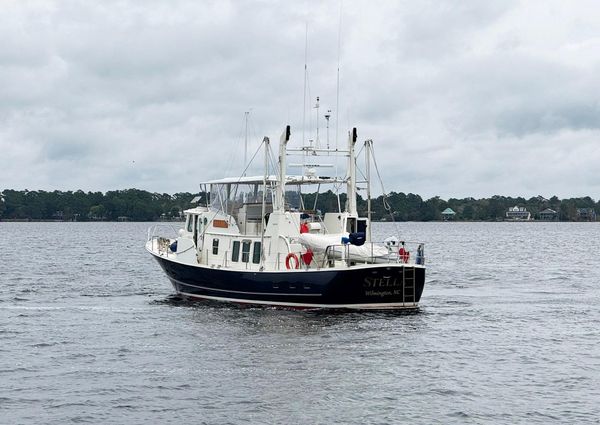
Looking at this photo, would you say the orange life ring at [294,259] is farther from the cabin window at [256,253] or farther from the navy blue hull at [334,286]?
the cabin window at [256,253]

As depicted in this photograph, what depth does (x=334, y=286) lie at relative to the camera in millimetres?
35875

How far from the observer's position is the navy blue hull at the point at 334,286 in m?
35.6

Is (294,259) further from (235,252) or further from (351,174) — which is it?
(351,174)

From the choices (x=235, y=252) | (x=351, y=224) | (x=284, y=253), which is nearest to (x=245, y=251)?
(x=235, y=252)

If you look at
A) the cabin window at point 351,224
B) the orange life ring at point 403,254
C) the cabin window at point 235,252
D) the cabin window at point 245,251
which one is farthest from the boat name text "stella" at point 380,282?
the cabin window at point 235,252

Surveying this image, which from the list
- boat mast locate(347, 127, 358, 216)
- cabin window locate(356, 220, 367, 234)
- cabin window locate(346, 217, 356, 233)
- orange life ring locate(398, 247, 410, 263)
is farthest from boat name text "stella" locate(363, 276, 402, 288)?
boat mast locate(347, 127, 358, 216)

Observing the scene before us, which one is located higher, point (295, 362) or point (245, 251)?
point (245, 251)

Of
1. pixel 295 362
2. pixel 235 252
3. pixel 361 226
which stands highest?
pixel 361 226

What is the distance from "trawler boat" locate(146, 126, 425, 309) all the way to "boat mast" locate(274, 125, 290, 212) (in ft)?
0.14

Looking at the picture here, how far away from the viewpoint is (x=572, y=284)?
54906 millimetres

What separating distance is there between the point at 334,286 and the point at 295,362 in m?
8.71

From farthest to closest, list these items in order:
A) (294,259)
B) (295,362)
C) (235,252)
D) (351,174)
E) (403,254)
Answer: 1. (351,174)
2. (235,252)
3. (294,259)
4. (403,254)
5. (295,362)

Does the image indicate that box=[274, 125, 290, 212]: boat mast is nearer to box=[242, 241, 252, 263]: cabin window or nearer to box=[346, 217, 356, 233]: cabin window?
box=[242, 241, 252, 263]: cabin window

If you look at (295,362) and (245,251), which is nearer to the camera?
(295,362)
